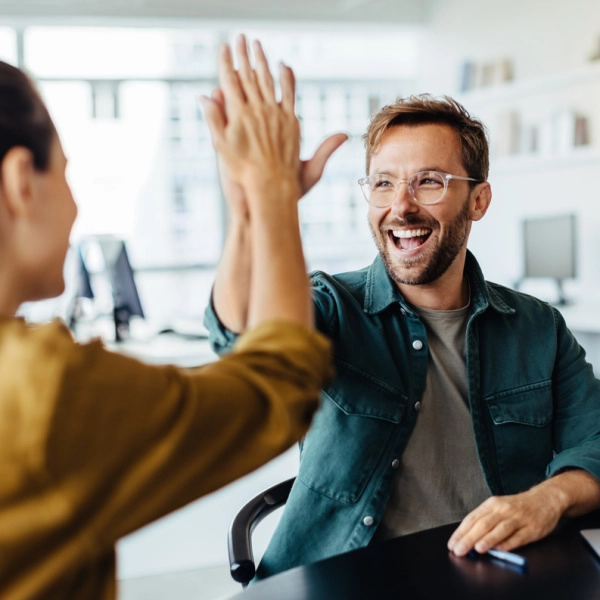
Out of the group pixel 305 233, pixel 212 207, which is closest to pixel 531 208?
pixel 305 233

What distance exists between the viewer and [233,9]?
600 cm

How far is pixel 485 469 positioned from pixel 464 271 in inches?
18.8

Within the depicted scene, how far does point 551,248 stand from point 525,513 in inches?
152

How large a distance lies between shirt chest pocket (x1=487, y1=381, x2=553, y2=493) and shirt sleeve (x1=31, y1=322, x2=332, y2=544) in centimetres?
91

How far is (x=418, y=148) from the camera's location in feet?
5.57

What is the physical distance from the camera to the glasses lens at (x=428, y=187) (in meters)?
1.70

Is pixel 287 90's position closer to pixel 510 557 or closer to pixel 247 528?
pixel 510 557

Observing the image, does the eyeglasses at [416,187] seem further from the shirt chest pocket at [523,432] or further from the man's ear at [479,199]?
the shirt chest pocket at [523,432]

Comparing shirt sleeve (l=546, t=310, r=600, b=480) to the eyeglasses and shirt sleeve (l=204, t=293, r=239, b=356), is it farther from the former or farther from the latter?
shirt sleeve (l=204, t=293, r=239, b=356)

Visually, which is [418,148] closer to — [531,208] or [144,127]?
[531,208]

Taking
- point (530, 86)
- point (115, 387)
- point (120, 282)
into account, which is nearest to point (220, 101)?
point (115, 387)

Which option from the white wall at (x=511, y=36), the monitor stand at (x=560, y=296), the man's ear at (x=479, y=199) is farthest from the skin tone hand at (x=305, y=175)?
the white wall at (x=511, y=36)

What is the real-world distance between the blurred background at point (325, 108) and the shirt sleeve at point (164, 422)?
343 centimetres

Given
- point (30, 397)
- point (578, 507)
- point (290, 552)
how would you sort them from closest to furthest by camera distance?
1. point (30, 397)
2. point (578, 507)
3. point (290, 552)
